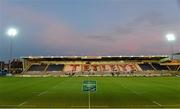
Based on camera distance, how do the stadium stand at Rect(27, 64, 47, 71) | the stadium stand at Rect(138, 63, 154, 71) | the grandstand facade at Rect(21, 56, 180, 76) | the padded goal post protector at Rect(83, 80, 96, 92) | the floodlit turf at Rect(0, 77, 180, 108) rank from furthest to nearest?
the stadium stand at Rect(27, 64, 47, 71) → the stadium stand at Rect(138, 63, 154, 71) → the grandstand facade at Rect(21, 56, 180, 76) → the floodlit turf at Rect(0, 77, 180, 108) → the padded goal post protector at Rect(83, 80, 96, 92)

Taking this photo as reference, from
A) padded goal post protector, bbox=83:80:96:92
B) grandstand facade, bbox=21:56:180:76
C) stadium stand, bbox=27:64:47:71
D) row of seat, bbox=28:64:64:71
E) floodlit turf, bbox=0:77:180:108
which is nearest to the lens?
padded goal post protector, bbox=83:80:96:92

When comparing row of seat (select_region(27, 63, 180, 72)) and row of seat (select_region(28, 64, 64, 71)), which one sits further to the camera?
row of seat (select_region(28, 64, 64, 71))

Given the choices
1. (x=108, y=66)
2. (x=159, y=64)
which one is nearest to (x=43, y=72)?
(x=108, y=66)

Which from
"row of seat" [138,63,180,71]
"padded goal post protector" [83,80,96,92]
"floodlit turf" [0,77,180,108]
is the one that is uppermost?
"row of seat" [138,63,180,71]

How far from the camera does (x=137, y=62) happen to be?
106 m

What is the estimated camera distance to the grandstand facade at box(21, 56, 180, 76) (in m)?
93.8

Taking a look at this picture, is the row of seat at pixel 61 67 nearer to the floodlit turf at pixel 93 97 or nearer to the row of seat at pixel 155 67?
the row of seat at pixel 155 67

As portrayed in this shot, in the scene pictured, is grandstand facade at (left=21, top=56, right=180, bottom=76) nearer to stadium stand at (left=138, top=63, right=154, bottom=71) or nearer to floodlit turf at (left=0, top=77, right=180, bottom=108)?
stadium stand at (left=138, top=63, right=154, bottom=71)

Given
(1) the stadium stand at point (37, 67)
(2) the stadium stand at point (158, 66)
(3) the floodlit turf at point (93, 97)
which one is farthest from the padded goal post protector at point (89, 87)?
(2) the stadium stand at point (158, 66)

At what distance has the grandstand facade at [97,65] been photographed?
9381cm

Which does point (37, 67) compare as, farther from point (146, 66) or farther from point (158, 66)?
point (158, 66)

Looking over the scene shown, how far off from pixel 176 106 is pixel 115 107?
340 centimetres

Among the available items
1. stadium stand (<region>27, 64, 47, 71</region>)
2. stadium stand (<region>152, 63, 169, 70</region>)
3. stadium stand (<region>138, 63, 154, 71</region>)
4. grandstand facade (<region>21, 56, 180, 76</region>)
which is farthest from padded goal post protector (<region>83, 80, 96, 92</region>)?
stadium stand (<region>152, 63, 169, 70</region>)

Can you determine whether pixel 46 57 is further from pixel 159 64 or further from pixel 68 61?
pixel 159 64
